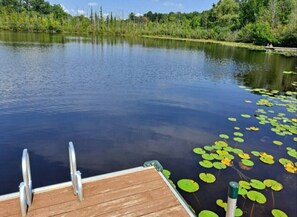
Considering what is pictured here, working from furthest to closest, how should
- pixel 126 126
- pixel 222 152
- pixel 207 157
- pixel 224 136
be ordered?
pixel 126 126 → pixel 224 136 → pixel 222 152 → pixel 207 157

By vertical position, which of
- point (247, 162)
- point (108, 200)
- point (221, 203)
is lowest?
point (221, 203)

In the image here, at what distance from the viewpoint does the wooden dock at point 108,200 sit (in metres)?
2.54

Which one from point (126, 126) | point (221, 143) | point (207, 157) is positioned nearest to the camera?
point (207, 157)

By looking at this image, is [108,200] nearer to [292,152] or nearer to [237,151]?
[237,151]

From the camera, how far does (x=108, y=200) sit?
275 centimetres

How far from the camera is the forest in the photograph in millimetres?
41384

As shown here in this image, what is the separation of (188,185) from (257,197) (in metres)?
1.08

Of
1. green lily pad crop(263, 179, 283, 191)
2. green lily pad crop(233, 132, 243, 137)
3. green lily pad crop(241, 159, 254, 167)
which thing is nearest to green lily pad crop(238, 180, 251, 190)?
green lily pad crop(263, 179, 283, 191)

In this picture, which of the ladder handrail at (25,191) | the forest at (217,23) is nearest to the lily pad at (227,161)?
the ladder handrail at (25,191)

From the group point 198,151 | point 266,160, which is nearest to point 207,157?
point 198,151

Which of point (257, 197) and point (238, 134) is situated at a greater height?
point (238, 134)

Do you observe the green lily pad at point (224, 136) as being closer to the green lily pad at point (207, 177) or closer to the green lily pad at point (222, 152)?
the green lily pad at point (222, 152)

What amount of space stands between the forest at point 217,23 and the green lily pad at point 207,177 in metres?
39.1

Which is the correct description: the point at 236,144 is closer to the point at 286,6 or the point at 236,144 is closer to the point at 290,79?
the point at 290,79
